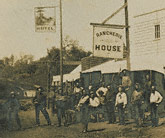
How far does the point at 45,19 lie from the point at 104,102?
141 inches

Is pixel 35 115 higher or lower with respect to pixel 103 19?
lower

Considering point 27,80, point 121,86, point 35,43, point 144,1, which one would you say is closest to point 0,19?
point 35,43

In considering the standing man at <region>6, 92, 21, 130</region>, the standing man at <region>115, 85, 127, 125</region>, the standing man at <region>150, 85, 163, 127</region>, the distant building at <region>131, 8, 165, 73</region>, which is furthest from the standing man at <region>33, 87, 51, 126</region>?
the distant building at <region>131, 8, 165, 73</region>

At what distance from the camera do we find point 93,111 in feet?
30.8

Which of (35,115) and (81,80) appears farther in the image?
(81,80)

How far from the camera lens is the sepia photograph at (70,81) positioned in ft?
30.1

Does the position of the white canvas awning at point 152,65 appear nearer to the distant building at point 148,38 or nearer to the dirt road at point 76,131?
the distant building at point 148,38

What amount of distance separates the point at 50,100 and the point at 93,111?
1.50 m

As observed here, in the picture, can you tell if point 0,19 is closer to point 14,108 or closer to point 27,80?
point 27,80

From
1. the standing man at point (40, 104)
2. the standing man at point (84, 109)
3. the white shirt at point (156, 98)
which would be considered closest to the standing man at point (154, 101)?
the white shirt at point (156, 98)

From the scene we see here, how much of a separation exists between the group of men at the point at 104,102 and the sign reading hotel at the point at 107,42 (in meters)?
0.91

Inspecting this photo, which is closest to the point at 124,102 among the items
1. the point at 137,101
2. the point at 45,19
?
the point at 137,101

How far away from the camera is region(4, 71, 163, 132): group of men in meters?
9.22

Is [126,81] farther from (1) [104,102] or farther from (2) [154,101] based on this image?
(2) [154,101]
